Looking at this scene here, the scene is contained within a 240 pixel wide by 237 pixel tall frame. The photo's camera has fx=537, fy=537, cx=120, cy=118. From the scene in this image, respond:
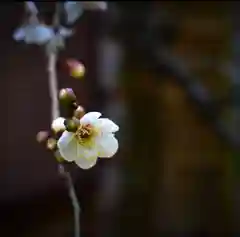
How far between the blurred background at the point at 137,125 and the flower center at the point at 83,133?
Result: 100 cm

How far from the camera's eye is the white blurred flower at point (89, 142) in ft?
1.35

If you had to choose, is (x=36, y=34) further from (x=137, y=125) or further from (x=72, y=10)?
(x=137, y=125)

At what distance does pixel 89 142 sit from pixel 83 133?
1 centimetres

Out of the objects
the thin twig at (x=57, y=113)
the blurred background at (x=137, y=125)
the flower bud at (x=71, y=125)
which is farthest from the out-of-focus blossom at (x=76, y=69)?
the blurred background at (x=137, y=125)

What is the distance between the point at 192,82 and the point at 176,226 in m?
0.51

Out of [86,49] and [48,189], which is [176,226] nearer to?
[48,189]

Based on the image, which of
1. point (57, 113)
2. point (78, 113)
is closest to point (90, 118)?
point (78, 113)

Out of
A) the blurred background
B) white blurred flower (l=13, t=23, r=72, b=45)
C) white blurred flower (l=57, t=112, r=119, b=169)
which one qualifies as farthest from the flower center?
the blurred background

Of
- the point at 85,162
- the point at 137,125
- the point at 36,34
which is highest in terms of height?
the point at 36,34

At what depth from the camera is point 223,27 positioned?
5.29 ft

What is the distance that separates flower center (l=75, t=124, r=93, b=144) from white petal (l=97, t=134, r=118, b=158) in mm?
11

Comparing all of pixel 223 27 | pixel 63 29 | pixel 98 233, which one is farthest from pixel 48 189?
pixel 63 29

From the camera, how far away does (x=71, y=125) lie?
408mm

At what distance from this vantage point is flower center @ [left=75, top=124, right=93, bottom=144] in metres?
0.41
